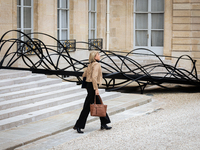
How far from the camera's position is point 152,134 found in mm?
6188

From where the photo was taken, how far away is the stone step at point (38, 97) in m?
7.48

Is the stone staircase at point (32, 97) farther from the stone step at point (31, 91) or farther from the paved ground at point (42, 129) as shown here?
the paved ground at point (42, 129)

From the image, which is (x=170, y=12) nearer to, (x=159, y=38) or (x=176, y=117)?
(x=159, y=38)

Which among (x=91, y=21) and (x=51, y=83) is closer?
(x=51, y=83)

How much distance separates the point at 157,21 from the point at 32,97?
30.9ft

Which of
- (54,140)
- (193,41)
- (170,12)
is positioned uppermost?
(170,12)

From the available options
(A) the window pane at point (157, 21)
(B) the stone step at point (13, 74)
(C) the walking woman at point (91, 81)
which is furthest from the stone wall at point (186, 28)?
(C) the walking woman at point (91, 81)

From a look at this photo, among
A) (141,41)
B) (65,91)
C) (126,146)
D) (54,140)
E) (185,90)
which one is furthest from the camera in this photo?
(141,41)

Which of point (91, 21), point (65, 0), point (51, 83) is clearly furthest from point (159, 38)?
point (51, 83)

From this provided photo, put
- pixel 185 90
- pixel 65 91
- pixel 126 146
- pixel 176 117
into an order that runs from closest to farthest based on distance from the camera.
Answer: pixel 126 146 → pixel 176 117 → pixel 65 91 → pixel 185 90

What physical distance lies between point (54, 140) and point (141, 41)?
1129cm

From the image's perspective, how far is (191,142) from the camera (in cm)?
569

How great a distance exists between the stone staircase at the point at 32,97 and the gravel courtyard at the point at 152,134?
1386 millimetres

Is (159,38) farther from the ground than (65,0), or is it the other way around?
(65,0)
